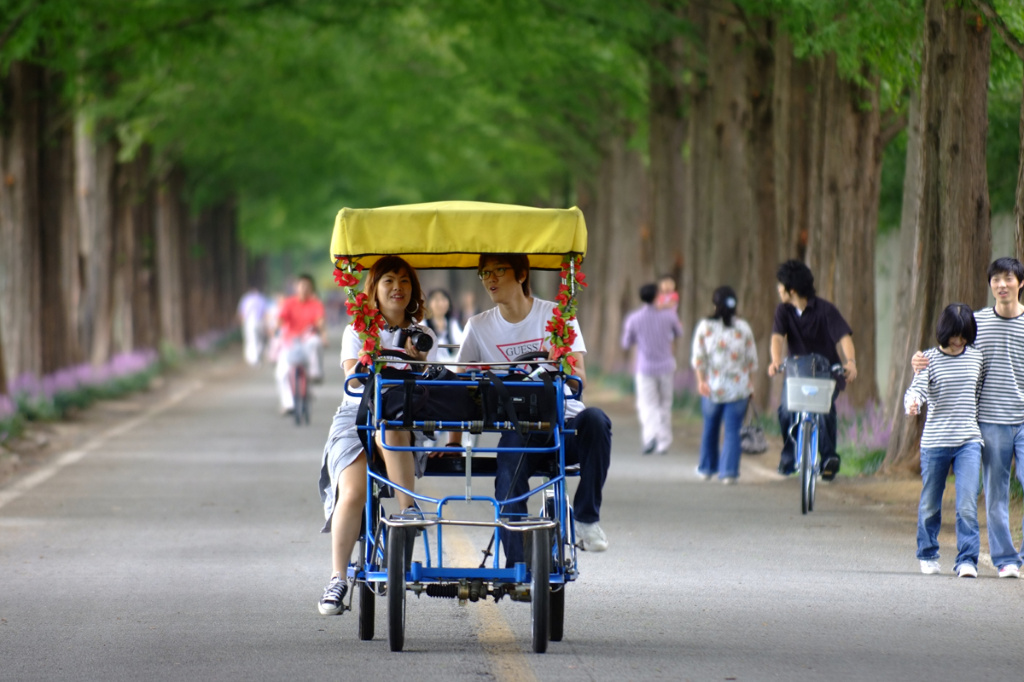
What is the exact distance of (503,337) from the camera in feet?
26.9

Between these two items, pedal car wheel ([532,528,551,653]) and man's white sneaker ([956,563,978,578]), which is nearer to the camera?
pedal car wheel ([532,528,551,653])

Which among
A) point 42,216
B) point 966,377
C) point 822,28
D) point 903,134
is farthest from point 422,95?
point 966,377

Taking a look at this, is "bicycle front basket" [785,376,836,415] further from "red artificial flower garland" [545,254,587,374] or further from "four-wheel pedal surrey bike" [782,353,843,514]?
"red artificial flower garland" [545,254,587,374]

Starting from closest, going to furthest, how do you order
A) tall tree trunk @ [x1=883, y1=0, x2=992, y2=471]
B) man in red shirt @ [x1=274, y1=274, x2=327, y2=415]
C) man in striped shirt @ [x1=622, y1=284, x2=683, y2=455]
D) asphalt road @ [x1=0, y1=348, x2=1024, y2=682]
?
asphalt road @ [x1=0, y1=348, x2=1024, y2=682], tall tree trunk @ [x1=883, y1=0, x2=992, y2=471], man in striped shirt @ [x1=622, y1=284, x2=683, y2=455], man in red shirt @ [x1=274, y1=274, x2=327, y2=415]

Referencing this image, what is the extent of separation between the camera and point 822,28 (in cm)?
1537

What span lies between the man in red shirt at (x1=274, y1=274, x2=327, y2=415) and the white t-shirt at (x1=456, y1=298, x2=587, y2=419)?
48.1 feet

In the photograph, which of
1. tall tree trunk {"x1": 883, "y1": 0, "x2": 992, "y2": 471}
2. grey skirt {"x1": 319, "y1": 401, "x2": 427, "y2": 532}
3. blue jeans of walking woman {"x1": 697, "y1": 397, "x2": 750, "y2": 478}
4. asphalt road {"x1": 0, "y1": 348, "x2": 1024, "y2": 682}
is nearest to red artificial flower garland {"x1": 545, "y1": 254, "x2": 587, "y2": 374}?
grey skirt {"x1": 319, "y1": 401, "x2": 427, "y2": 532}

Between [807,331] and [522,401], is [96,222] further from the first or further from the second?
[522,401]

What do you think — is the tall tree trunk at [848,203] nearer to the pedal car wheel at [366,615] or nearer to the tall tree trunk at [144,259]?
the pedal car wheel at [366,615]

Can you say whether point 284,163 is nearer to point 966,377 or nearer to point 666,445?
point 666,445

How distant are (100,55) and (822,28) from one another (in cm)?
1255

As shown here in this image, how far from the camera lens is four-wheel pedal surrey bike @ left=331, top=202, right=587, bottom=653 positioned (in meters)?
7.48

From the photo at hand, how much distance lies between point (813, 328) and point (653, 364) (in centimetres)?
495

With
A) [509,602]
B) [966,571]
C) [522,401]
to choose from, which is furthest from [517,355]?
[966,571]
